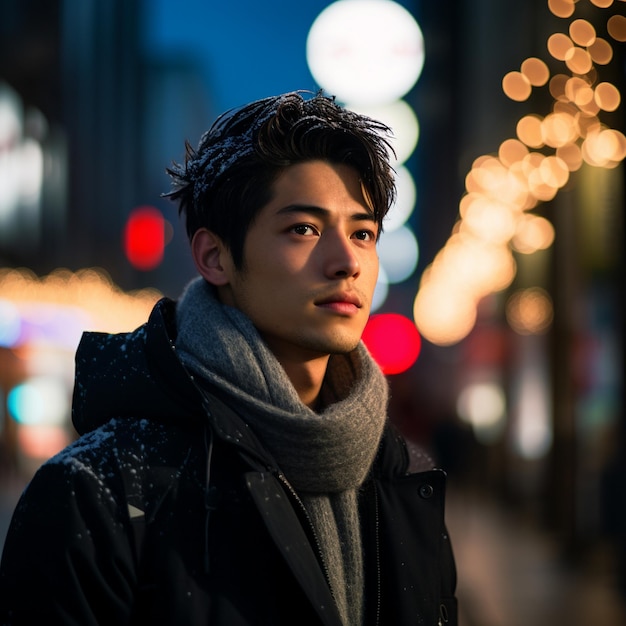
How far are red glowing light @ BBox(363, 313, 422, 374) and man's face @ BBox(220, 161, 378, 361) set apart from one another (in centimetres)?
2926

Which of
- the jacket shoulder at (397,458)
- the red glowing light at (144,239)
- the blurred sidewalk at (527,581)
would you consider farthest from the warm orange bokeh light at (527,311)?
the red glowing light at (144,239)

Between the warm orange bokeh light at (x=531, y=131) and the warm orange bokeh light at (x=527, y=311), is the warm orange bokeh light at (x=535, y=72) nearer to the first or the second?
the warm orange bokeh light at (x=531, y=131)

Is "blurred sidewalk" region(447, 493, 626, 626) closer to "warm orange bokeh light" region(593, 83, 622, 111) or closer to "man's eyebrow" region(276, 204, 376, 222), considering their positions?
"warm orange bokeh light" region(593, 83, 622, 111)

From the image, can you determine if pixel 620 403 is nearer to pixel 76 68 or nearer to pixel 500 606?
pixel 500 606

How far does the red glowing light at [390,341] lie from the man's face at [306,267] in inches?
1152

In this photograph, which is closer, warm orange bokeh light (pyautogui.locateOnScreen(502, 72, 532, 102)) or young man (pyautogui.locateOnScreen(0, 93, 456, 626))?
young man (pyautogui.locateOnScreen(0, 93, 456, 626))

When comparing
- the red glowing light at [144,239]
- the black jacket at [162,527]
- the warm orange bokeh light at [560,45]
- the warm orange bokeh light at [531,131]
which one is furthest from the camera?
the red glowing light at [144,239]

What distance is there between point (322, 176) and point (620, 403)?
35.1 ft

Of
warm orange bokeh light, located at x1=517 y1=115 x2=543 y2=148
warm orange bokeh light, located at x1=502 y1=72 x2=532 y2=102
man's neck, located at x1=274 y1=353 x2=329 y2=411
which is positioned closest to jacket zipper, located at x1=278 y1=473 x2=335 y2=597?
man's neck, located at x1=274 y1=353 x2=329 y2=411

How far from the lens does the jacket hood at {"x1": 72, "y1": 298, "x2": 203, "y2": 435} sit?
109 inches

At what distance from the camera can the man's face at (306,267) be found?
2.91 m

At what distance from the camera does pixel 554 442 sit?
17.5m

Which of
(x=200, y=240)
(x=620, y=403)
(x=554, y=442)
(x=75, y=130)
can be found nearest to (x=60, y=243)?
(x=75, y=130)

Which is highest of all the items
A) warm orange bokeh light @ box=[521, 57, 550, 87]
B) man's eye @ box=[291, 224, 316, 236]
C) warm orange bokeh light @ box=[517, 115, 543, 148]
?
warm orange bokeh light @ box=[521, 57, 550, 87]
